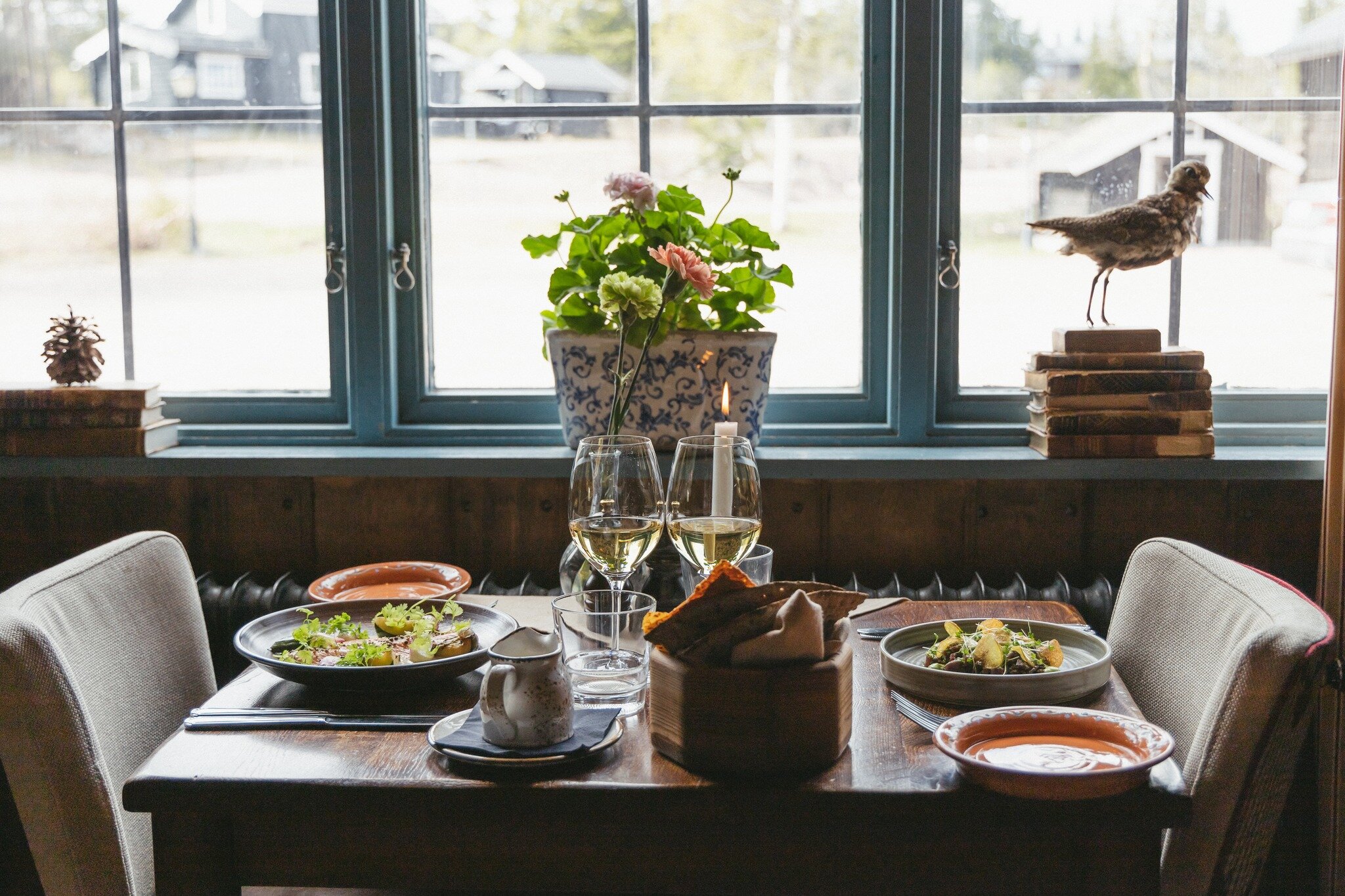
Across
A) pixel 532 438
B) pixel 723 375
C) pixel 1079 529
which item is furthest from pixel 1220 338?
pixel 532 438

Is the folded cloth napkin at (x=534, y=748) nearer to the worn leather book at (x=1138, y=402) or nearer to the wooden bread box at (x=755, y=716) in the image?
the wooden bread box at (x=755, y=716)

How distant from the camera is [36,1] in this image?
2.18 metres

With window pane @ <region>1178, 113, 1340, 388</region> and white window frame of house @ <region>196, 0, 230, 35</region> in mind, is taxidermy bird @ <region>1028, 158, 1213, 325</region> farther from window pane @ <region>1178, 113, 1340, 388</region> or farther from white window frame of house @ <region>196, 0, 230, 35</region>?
white window frame of house @ <region>196, 0, 230, 35</region>

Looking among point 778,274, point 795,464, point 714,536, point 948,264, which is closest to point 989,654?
point 714,536

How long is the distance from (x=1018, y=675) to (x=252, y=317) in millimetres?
1617

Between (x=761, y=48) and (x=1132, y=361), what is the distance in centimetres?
83

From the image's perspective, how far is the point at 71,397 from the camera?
6.59 ft

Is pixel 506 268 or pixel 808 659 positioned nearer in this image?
pixel 808 659

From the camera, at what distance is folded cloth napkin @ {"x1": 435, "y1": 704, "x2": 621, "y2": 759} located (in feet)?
3.26

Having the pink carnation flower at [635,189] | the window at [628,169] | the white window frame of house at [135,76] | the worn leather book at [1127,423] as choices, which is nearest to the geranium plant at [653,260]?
the pink carnation flower at [635,189]

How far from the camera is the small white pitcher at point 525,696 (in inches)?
39.3

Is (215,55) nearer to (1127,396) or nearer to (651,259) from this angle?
(651,259)

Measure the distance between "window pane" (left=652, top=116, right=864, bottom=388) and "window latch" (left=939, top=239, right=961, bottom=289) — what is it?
0.45 feet

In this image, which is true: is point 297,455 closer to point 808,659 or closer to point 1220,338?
point 808,659
